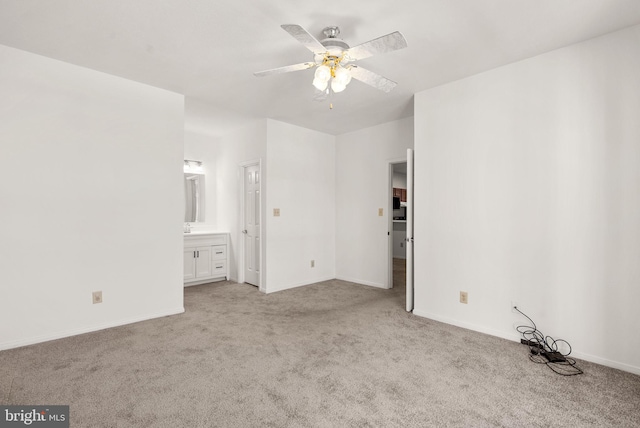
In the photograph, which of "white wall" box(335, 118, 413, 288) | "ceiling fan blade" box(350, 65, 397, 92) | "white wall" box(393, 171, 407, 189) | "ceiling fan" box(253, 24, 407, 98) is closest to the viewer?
"ceiling fan" box(253, 24, 407, 98)

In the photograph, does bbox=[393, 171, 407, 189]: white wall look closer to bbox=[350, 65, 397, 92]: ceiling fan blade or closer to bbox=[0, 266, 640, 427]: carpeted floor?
bbox=[0, 266, 640, 427]: carpeted floor

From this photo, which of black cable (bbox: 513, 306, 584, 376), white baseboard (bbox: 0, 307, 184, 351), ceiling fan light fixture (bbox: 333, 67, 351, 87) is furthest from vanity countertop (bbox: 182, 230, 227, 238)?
black cable (bbox: 513, 306, 584, 376)

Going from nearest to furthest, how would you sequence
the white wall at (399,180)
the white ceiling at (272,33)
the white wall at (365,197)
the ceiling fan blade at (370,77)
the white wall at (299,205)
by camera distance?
the white ceiling at (272,33)
the ceiling fan blade at (370,77)
the white wall at (299,205)
the white wall at (365,197)
the white wall at (399,180)

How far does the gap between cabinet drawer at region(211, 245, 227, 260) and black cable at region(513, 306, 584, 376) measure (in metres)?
4.41

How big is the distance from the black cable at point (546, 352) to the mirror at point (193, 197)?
4976 millimetres

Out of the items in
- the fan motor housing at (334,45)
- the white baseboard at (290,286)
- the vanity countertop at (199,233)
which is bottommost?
the white baseboard at (290,286)

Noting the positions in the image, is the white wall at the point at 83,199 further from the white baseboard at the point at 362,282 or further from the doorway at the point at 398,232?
the doorway at the point at 398,232

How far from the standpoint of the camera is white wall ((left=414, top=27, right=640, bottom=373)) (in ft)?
8.01

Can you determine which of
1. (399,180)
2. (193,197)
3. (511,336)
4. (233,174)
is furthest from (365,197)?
(399,180)

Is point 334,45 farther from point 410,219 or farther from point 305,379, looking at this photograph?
point 305,379

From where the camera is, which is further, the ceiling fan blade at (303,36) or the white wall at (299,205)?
the white wall at (299,205)

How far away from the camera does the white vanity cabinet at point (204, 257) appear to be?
5.06m

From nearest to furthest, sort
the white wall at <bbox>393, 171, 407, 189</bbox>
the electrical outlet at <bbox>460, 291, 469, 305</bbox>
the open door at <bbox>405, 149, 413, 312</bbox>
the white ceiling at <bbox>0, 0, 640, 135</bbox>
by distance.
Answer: the white ceiling at <bbox>0, 0, 640, 135</bbox> < the electrical outlet at <bbox>460, 291, 469, 305</bbox> < the open door at <bbox>405, 149, 413, 312</bbox> < the white wall at <bbox>393, 171, 407, 189</bbox>

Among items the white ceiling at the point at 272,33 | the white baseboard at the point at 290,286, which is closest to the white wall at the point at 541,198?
the white ceiling at the point at 272,33
